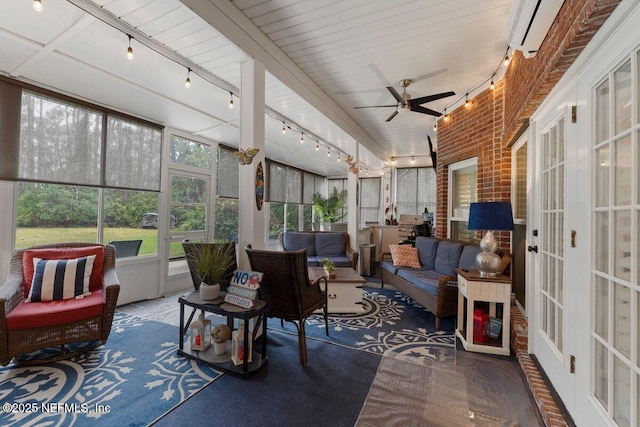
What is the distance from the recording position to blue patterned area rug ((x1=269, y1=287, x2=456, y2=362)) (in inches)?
104

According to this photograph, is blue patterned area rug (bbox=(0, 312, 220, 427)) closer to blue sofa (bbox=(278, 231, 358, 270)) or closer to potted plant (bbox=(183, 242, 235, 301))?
potted plant (bbox=(183, 242, 235, 301))

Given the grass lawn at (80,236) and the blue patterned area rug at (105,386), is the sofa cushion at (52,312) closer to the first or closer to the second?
the blue patterned area rug at (105,386)

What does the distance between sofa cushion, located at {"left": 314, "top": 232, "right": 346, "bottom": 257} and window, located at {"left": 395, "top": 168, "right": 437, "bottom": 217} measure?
3.33 m

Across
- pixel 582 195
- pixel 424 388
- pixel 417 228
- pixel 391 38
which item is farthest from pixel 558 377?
pixel 417 228

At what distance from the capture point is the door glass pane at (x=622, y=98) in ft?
3.72

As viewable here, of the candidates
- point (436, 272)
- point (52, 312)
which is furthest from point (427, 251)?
point (52, 312)

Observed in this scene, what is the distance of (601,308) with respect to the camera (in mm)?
1307

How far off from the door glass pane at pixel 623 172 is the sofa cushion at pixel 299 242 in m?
4.57

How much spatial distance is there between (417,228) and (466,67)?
9.31ft

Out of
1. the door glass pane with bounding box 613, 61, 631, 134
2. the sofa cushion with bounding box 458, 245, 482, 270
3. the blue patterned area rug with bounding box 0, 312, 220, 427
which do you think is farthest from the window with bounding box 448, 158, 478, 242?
the blue patterned area rug with bounding box 0, 312, 220, 427

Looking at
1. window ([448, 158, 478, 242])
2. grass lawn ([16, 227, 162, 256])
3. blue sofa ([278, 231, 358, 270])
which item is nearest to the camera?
grass lawn ([16, 227, 162, 256])

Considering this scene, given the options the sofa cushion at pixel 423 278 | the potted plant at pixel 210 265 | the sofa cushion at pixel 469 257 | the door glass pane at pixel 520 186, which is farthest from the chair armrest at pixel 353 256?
the potted plant at pixel 210 265

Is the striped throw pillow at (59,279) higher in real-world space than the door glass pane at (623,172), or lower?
lower

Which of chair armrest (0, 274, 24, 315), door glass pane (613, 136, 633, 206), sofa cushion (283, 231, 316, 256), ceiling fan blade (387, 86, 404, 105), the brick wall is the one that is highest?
ceiling fan blade (387, 86, 404, 105)
